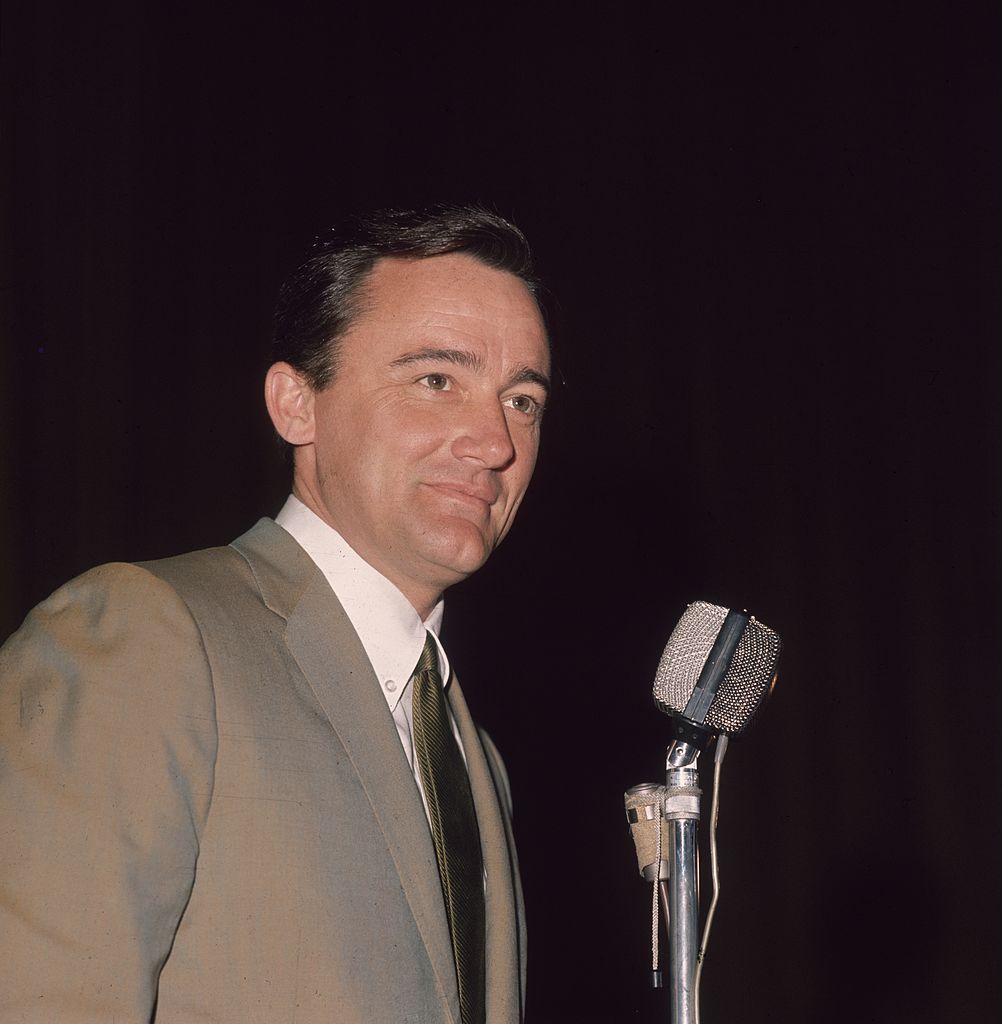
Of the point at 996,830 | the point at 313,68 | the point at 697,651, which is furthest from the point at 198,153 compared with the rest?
the point at 996,830

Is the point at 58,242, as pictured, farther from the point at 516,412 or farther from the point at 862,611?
the point at 862,611

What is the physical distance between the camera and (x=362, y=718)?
1.55 m

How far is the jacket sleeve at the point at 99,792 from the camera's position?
1203 mm

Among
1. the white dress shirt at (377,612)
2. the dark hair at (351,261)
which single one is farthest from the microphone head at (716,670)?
the dark hair at (351,261)

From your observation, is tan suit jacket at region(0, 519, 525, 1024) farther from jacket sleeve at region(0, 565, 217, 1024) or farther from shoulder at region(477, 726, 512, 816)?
shoulder at region(477, 726, 512, 816)

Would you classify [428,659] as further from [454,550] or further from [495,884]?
[495,884]

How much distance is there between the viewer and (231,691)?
144 centimetres

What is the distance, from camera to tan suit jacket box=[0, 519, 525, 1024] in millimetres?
1228

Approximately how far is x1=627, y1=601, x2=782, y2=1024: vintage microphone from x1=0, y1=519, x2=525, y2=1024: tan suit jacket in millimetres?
367

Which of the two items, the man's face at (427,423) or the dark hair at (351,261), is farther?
the dark hair at (351,261)

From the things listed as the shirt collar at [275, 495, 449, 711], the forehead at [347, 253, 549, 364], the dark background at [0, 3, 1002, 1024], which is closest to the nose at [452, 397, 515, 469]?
the forehead at [347, 253, 549, 364]

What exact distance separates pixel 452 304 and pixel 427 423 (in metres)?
0.22

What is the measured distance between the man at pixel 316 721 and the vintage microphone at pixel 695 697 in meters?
0.39

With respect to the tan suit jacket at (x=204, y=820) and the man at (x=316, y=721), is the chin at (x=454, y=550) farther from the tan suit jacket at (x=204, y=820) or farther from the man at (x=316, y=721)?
the tan suit jacket at (x=204, y=820)
